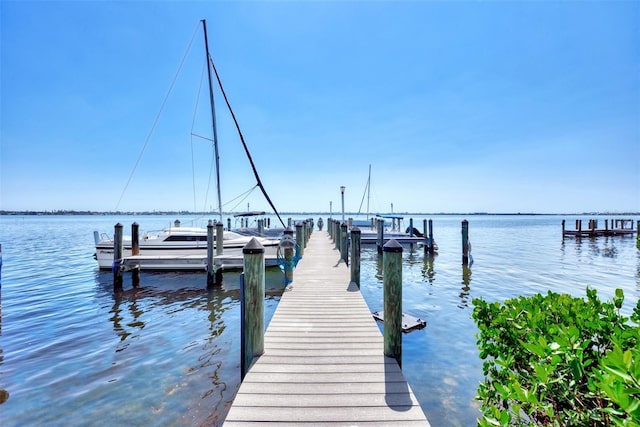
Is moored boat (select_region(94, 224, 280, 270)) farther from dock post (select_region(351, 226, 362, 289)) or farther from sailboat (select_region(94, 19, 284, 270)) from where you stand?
dock post (select_region(351, 226, 362, 289))

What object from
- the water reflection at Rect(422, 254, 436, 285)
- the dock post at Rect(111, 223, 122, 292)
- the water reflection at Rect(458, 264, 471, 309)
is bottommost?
the water reflection at Rect(422, 254, 436, 285)

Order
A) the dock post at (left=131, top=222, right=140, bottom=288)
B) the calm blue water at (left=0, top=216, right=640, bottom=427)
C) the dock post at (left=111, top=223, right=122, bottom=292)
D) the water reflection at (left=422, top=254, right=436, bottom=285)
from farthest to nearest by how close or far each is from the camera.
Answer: the water reflection at (left=422, top=254, right=436, bottom=285)
the dock post at (left=131, top=222, right=140, bottom=288)
the dock post at (left=111, top=223, right=122, bottom=292)
the calm blue water at (left=0, top=216, right=640, bottom=427)

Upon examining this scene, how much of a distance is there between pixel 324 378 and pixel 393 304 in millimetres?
1318

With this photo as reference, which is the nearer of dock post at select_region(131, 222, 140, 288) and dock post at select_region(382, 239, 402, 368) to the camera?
dock post at select_region(382, 239, 402, 368)

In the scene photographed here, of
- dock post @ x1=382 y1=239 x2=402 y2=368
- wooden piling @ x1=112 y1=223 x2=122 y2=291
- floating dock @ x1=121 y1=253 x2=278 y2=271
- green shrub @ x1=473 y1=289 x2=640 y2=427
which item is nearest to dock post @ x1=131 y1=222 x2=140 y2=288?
floating dock @ x1=121 y1=253 x2=278 y2=271

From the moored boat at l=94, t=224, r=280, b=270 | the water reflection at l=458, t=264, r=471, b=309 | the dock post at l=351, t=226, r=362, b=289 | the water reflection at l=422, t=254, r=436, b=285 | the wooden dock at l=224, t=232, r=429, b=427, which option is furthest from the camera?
the moored boat at l=94, t=224, r=280, b=270

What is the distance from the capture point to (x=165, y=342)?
721 cm

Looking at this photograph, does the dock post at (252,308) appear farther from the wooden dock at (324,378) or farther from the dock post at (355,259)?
the dock post at (355,259)

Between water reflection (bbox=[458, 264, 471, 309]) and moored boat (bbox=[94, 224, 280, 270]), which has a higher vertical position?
moored boat (bbox=[94, 224, 280, 270])

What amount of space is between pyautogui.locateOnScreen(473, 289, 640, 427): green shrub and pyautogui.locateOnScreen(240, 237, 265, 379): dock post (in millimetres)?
2786

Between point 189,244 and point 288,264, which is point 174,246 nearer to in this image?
point 189,244

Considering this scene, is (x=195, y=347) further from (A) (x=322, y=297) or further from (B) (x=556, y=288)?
(B) (x=556, y=288)

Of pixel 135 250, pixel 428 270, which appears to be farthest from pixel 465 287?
pixel 135 250

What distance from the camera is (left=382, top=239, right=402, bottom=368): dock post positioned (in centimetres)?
415
